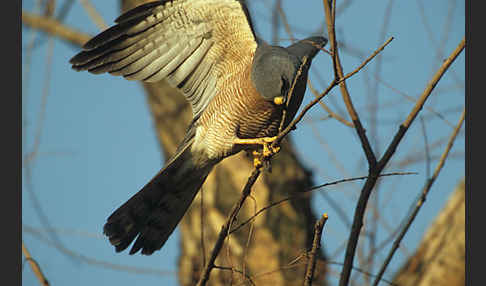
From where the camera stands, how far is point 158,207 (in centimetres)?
396

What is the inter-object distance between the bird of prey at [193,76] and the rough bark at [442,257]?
111 inches

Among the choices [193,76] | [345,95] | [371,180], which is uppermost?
[193,76]

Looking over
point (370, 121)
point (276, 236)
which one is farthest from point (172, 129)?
point (370, 121)

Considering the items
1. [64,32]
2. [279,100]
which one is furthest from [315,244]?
[64,32]

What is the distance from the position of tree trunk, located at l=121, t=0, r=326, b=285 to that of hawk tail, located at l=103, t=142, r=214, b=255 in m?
1.78

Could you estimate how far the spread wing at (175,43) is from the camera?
3.63 m

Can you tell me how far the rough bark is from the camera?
5562mm

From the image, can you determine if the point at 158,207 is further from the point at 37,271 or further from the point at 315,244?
the point at 315,244

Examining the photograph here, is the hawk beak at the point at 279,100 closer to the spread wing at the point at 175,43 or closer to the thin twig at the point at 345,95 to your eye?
the thin twig at the point at 345,95

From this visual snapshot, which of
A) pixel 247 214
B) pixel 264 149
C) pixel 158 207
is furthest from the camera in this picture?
pixel 247 214

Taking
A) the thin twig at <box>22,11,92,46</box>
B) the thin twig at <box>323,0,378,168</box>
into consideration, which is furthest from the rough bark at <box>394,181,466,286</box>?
the thin twig at <box>22,11,92,46</box>

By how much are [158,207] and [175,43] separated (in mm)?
1201

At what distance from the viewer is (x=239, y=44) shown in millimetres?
3787

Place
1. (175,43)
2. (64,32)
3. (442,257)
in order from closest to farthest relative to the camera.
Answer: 1. (175,43)
2. (442,257)
3. (64,32)
